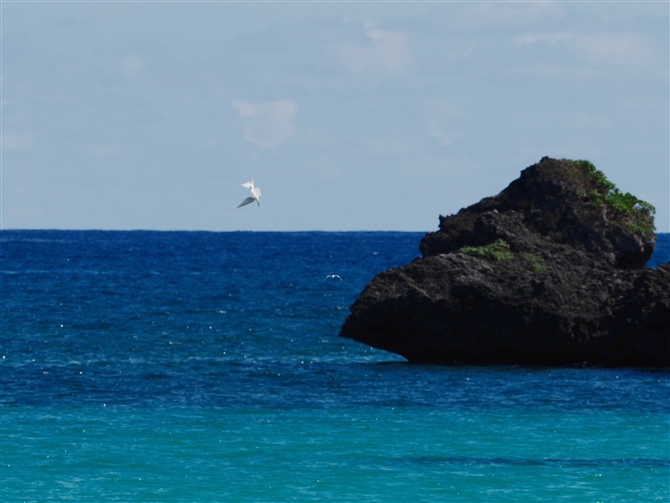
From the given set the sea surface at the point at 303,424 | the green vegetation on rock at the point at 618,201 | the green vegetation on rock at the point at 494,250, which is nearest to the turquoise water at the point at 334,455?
the sea surface at the point at 303,424

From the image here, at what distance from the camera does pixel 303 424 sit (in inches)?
953

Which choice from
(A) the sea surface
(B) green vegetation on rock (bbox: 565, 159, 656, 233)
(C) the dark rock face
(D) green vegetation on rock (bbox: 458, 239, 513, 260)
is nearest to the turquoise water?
(A) the sea surface

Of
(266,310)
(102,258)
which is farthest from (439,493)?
(102,258)

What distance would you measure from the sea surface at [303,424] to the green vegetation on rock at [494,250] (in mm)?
3291

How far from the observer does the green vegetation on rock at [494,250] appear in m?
30.7

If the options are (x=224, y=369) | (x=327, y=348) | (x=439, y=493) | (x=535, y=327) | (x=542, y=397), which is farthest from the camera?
(x=327, y=348)

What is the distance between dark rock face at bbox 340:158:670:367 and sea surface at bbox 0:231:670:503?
0.79 m

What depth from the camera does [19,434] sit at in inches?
916

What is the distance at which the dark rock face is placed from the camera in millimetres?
29172

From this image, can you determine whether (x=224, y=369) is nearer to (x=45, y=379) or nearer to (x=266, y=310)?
(x=45, y=379)

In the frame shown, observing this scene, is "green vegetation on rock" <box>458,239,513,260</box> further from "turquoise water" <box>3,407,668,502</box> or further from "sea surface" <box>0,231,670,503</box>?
"turquoise water" <box>3,407,668,502</box>

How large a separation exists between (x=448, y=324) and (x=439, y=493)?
440 inches

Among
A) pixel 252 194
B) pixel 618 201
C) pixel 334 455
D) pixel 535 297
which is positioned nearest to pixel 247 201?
pixel 252 194

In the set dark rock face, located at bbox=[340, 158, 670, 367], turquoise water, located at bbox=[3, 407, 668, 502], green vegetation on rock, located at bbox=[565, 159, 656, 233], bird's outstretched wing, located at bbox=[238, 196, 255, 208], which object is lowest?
turquoise water, located at bbox=[3, 407, 668, 502]
